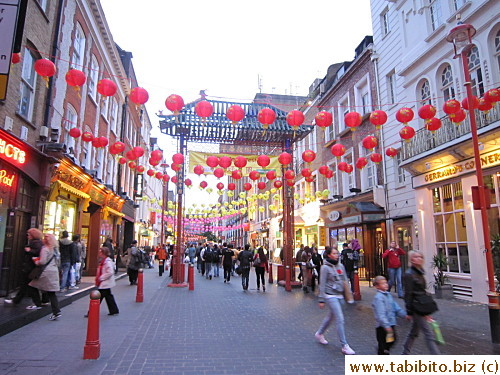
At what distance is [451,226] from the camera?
1197 cm

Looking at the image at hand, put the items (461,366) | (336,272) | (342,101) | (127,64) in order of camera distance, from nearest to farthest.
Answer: (461,366), (336,272), (342,101), (127,64)

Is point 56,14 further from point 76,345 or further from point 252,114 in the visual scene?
point 76,345

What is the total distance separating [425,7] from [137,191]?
20.6m

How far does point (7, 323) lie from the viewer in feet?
20.6

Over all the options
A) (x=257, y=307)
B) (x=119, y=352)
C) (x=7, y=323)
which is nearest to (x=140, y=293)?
(x=257, y=307)

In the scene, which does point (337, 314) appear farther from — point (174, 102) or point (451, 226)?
point (451, 226)

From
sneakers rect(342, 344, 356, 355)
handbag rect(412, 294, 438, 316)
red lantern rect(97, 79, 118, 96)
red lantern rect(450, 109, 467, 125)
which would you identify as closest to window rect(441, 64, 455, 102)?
red lantern rect(450, 109, 467, 125)

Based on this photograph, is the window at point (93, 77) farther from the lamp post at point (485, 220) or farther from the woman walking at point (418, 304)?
the woman walking at point (418, 304)

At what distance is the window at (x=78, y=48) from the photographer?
43.2 ft

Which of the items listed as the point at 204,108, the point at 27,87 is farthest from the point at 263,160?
the point at 27,87

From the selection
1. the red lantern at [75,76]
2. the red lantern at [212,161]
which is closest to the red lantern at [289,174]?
the red lantern at [212,161]

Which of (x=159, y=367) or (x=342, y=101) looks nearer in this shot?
(x=159, y=367)

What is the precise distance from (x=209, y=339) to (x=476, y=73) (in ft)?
37.0

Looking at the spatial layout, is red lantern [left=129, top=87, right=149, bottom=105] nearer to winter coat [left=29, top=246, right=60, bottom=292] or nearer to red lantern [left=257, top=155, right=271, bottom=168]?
winter coat [left=29, top=246, right=60, bottom=292]
